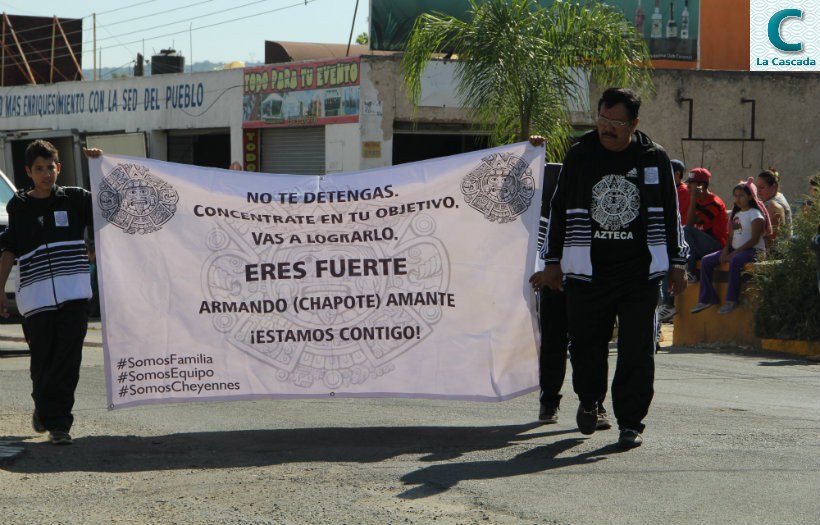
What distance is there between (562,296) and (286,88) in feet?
58.1

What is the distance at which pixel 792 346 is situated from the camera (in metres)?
11.6

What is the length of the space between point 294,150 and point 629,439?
18758 millimetres

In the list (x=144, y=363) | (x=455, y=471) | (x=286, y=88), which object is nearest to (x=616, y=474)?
(x=455, y=471)

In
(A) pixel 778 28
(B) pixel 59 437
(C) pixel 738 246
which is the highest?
(A) pixel 778 28

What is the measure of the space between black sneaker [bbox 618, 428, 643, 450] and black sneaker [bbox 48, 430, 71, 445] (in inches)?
124

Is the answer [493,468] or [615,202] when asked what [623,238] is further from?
[493,468]

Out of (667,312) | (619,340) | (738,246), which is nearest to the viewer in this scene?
(619,340)

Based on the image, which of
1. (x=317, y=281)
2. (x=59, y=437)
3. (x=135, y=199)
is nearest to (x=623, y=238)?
(x=317, y=281)

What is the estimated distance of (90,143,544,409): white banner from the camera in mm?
6891

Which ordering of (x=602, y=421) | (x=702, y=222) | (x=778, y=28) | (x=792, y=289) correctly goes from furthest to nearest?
(x=778, y=28) → (x=702, y=222) → (x=792, y=289) → (x=602, y=421)

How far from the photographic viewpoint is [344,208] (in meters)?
7.00

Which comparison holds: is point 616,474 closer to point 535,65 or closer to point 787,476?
point 787,476

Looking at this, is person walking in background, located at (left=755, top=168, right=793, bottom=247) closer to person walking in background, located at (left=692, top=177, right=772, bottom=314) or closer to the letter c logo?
person walking in background, located at (left=692, top=177, right=772, bottom=314)

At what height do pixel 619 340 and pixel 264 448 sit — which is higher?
pixel 619 340
